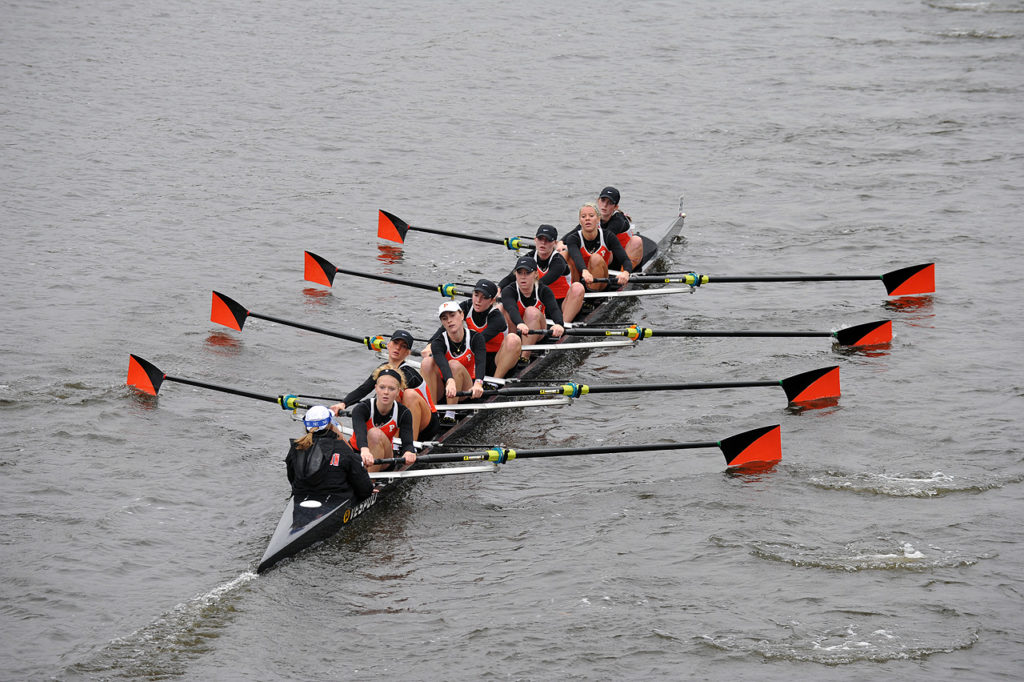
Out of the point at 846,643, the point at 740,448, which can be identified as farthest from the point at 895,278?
the point at 846,643

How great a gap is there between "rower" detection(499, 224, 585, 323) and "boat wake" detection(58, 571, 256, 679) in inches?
271

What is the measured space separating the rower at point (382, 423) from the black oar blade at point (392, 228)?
9766 mm

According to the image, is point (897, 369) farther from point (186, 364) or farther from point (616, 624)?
point (186, 364)

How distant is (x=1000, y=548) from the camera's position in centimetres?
1200

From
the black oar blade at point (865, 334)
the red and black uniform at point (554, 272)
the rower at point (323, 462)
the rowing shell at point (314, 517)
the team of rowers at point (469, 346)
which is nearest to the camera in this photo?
the rowing shell at point (314, 517)

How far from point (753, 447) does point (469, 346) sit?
3.69 meters

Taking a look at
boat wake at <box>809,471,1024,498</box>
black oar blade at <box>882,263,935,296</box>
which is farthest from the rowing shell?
black oar blade at <box>882,263,935,296</box>

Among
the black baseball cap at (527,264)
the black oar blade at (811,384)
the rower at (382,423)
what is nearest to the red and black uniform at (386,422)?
the rower at (382,423)

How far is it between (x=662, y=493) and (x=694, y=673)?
3418 millimetres

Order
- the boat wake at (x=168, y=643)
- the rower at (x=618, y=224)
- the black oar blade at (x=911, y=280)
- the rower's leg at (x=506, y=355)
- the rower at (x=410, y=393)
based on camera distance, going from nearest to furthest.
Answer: the boat wake at (x=168, y=643) → the rower at (x=410, y=393) → the rower's leg at (x=506, y=355) → the rower at (x=618, y=224) → the black oar blade at (x=911, y=280)

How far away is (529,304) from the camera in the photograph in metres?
16.2

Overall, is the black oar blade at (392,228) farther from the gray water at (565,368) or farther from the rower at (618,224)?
the rower at (618,224)

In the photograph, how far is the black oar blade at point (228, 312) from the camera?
17.5 metres

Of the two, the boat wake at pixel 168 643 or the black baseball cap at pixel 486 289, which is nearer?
the boat wake at pixel 168 643
